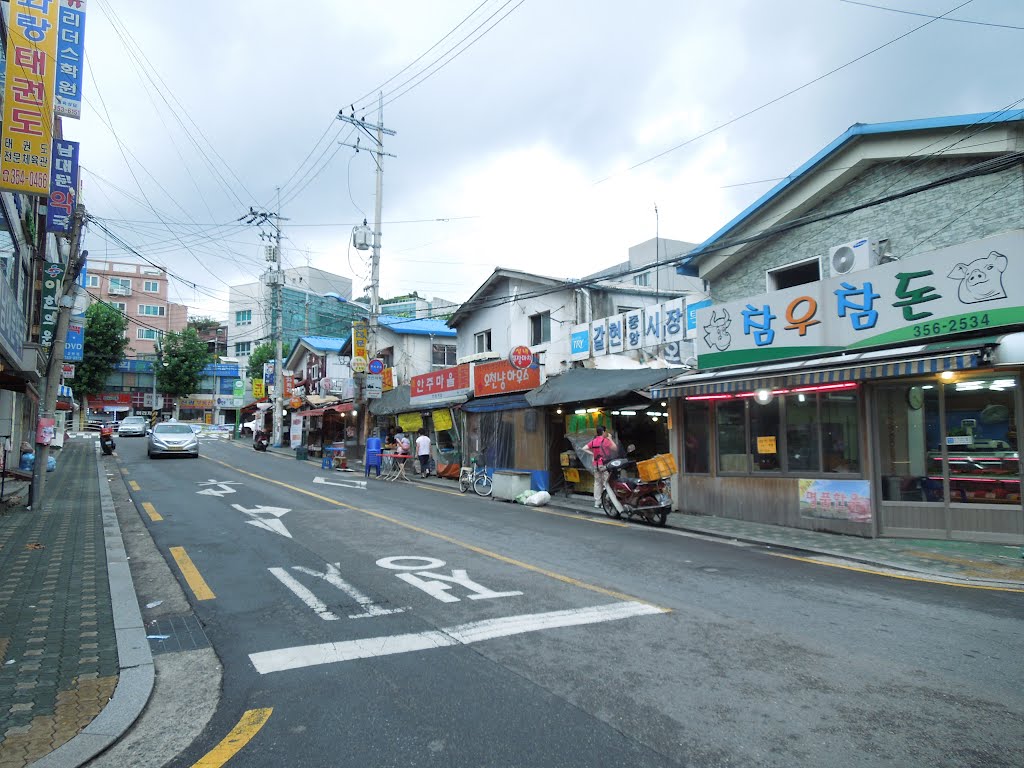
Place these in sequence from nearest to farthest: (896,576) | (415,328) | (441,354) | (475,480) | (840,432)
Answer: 1. (896,576)
2. (840,432)
3. (475,480)
4. (415,328)
5. (441,354)

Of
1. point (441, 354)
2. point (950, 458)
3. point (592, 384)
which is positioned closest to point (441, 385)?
point (592, 384)

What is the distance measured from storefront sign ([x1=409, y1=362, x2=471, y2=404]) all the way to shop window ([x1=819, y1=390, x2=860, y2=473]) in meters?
12.7

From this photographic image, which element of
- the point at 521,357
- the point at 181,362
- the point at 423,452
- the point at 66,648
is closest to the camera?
the point at 66,648

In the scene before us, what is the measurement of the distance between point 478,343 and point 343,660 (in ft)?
68.8

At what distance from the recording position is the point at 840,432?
36.3ft

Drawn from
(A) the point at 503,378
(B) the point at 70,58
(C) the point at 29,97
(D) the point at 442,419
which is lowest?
(D) the point at 442,419

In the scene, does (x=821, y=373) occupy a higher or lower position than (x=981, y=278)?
lower

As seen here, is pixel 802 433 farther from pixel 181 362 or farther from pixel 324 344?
pixel 181 362

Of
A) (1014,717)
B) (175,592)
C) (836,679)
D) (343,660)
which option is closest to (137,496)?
(175,592)

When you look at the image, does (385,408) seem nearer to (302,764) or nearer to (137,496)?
(137,496)

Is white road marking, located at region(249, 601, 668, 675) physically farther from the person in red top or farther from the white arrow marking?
the white arrow marking

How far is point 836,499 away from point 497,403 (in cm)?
1082

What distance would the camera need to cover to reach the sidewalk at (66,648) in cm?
359

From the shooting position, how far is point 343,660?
15.4ft
